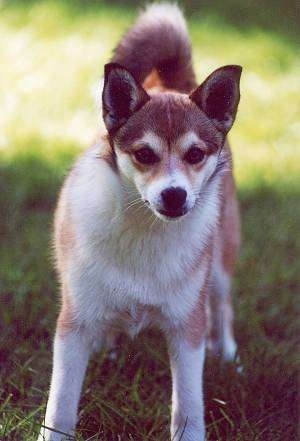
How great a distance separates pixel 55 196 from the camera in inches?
224

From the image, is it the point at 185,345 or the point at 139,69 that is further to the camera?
the point at 139,69

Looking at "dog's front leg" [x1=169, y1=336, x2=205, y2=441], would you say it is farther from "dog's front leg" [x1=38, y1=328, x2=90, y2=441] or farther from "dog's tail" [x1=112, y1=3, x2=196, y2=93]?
"dog's tail" [x1=112, y1=3, x2=196, y2=93]

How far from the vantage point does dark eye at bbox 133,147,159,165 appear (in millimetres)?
3170

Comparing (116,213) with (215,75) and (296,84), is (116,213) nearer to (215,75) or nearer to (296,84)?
(215,75)

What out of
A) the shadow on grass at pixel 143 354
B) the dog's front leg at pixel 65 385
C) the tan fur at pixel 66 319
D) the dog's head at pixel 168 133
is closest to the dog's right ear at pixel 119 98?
the dog's head at pixel 168 133

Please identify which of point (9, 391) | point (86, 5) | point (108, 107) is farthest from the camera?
point (86, 5)

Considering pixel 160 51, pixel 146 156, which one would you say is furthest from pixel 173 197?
pixel 160 51

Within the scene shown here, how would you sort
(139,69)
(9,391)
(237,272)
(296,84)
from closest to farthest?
(9,391) → (139,69) → (237,272) → (296,84)

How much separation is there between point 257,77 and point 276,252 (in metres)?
2.56

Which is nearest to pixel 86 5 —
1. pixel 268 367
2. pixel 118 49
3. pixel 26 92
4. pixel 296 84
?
pixel 26 92

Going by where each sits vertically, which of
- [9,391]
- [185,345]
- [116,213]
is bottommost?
[9,391]

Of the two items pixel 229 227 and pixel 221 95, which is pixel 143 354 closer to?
pixel 229 227

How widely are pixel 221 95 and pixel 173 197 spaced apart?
56 centimetres

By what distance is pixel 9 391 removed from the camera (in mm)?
3748
